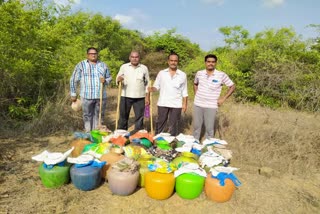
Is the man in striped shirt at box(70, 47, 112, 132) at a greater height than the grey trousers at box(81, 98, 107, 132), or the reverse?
the man in striped shirt at box(70, 47, 112, 132)

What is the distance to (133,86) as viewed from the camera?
191 inches

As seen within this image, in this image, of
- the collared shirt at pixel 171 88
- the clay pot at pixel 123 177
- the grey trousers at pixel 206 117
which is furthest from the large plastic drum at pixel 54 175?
the grey trousers at pixel 206 117

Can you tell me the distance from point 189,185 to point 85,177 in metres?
1.24

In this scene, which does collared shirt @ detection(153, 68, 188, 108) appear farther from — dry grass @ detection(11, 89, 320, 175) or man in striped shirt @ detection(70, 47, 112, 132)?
dry grass @ detection(11, 89, 320, 175)

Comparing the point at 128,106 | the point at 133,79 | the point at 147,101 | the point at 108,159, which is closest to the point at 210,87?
the point at 147,101

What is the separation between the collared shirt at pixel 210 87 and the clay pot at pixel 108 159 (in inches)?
69.2

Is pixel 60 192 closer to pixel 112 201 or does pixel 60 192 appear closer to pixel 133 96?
pixel 112 201

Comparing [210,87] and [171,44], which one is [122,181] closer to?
[210,87]

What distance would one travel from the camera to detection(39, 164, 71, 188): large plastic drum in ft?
10.7

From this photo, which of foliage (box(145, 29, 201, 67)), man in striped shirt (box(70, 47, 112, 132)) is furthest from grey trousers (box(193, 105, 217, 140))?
foliage (box(145, 29, 201, 67))

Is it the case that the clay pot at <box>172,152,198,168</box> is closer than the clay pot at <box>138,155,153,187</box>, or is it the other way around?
the clay pot at <box>138,155,153,187</box>

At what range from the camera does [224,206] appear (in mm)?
3193

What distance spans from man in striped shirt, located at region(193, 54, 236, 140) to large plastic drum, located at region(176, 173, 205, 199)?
1.58m

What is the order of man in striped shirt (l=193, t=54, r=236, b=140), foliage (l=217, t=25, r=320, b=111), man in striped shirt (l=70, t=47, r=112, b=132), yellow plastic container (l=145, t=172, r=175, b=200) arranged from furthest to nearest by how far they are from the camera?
1. foliage (l=217, t=25, r=320, b=111)
2. man in striped shirt (l=70, t=47, r=112, b=132)
3. man in striped shirt (l=193, t=54, r=236, b=140)
4. yellow plastic container (l=145, t=172, r=175, b=200)
